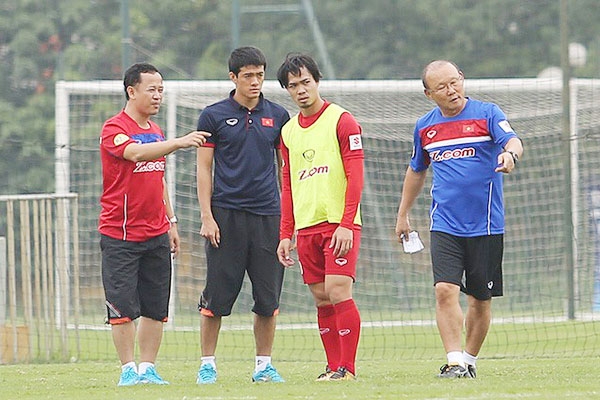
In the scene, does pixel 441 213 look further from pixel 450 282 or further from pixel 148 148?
pixel 148 148

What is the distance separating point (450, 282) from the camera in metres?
8.91

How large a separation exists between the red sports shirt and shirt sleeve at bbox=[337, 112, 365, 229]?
1.11 metres

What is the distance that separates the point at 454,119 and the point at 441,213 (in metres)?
0.58

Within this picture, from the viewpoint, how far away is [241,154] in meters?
9.06

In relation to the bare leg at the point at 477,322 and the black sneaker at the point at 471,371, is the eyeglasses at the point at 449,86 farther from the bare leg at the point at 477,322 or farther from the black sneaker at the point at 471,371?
the black sneaker at the point at 471,371

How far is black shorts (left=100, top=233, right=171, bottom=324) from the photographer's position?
29.3ft

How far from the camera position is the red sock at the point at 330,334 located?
904 cm

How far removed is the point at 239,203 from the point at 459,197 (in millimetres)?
1338

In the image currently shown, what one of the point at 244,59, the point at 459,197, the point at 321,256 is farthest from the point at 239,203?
the point at 459,197

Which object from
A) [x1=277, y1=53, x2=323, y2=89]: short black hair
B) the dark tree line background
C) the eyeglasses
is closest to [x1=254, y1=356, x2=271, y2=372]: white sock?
[x1=277, y1=53, x2=323, y2=89]: short black hair

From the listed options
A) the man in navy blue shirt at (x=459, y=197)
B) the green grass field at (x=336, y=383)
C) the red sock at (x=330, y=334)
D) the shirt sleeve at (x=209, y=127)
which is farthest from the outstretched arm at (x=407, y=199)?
the shirt sleeve at (x=209, y=127)

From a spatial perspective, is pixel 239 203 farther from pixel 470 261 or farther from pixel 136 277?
pixel 470 261

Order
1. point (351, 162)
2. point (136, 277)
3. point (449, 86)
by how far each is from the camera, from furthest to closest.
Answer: point (136, 277) < point (449, 86) < point (351, 162)

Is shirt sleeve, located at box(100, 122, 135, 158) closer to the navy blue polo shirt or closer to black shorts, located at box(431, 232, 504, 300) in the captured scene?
the navy blue polo shirt
